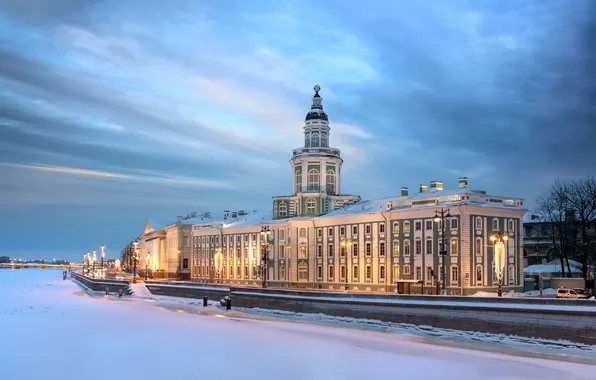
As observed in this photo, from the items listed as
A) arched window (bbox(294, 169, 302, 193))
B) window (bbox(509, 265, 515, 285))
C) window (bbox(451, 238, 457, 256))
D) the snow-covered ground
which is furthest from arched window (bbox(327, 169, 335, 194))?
the snow-covered ground

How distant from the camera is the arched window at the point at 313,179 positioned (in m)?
91.1

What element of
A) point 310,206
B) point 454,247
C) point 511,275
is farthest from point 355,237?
point 511,275

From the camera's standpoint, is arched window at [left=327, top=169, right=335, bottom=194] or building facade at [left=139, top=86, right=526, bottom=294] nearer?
building facade at [left=139, top=86, right=526, bottom=294]

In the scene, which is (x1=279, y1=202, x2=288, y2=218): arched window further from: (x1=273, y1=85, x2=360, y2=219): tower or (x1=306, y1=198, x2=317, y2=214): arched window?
(x1=306, y1=198, x2=317, y2=214): arched window

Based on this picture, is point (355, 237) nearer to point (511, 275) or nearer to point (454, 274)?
point (454, 274)

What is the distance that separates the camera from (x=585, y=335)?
3409cm

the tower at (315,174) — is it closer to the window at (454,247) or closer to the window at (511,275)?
the window at (454,247)

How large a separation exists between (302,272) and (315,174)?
13815 mm

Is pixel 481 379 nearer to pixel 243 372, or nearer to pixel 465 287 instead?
pixel 243 372

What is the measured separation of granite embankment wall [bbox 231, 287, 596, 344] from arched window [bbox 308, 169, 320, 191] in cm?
3514

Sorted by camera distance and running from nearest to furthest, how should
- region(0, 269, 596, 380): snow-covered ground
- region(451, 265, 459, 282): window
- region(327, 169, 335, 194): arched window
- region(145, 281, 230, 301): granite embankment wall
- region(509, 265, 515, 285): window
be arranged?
region(0, 269, 596, 380): snow-covered ground → region(451, 265, 459, 282): window → region(509, 265, 515, 285): window → region(145, 281, 230, 301): granite embankment wall → region(327, 169, 335, 194): arched window

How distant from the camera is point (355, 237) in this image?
76812 millimetres

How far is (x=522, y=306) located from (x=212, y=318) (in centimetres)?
2710

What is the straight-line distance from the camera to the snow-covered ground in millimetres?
30438
